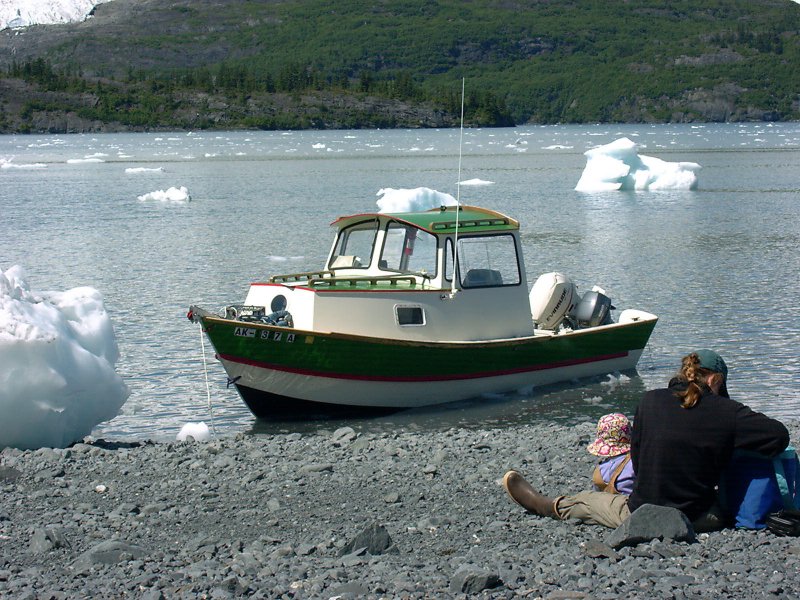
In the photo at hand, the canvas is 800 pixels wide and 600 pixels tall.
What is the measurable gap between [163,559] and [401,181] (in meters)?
56.1

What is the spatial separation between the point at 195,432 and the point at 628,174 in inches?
1720

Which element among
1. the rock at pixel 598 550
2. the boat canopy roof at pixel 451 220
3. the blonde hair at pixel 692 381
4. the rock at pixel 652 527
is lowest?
the rock at pixel 598 550

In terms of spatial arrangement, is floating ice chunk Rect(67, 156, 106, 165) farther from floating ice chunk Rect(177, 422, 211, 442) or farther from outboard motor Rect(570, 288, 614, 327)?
floating ice chunk Rect(177, 422, 211, 442)

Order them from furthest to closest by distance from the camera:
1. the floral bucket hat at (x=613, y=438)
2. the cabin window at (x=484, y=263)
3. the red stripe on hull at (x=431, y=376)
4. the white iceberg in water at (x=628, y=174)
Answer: the white iceberg in water at (x=628, y=174)
the cabin window at (x=484, y=263)
the red stripe on hull at (x=431, y=376)
the floral bucket hat at (x=613, y=438)

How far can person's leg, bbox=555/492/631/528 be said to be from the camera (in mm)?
7996

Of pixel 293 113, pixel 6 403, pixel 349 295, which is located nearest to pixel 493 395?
pixel 349 295

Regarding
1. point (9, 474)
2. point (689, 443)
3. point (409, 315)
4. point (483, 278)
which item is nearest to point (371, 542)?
point (689, 443)

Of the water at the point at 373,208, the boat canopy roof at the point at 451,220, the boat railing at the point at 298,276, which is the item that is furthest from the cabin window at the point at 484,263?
the boat railing at the point at 298,276

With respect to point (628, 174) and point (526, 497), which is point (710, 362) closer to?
point (526, 497)

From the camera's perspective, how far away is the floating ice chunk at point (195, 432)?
13.0 m

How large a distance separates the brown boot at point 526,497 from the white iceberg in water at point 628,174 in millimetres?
45323

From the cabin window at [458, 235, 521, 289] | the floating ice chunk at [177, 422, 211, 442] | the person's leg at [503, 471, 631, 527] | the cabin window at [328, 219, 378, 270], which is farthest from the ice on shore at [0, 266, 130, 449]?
the person's leg at [503, 471, 631, 527]

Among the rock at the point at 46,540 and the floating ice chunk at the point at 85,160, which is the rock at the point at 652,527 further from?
the floating ice chunk at the point at 85,160

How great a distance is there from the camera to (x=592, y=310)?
53.6 feet
